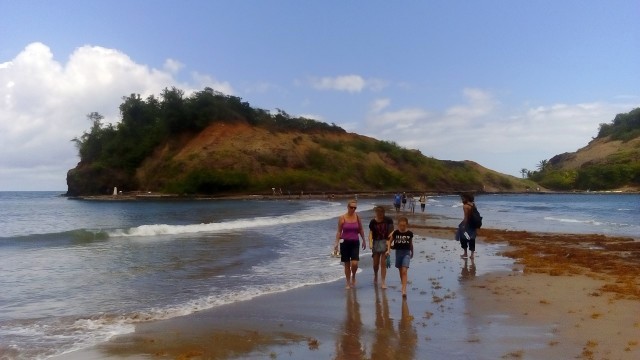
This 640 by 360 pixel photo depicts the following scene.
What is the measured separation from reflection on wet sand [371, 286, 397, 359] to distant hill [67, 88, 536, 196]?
270 feet

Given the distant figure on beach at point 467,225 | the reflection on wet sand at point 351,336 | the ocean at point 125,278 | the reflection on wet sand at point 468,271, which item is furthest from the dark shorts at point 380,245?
the distant figure on beach at point 467,225

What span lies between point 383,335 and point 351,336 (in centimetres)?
44

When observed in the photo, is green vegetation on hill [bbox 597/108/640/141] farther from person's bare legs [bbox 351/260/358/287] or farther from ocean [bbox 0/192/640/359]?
person's bare legs [bbox 351/260/358/287]

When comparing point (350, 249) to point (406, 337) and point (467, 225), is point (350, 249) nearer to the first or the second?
point (406, 337)

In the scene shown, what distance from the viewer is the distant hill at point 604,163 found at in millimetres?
143500

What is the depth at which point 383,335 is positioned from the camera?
774 centimetres

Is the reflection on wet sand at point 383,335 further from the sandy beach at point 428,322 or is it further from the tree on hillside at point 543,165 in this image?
the tree on hillside at point 543,165

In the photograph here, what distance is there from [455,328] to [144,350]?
4.25 meters

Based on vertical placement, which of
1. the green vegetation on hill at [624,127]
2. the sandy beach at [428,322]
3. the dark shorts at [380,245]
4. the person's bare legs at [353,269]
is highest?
the green vegetation on hill at [624,127]

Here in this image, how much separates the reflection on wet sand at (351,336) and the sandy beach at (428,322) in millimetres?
14

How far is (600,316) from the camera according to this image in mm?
8617

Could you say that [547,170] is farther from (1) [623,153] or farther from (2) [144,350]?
(2) [144,350]

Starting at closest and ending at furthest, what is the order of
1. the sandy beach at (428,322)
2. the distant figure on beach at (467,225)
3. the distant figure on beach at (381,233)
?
1. the sandy beach at (428,322)
2. the distant figure on beach at (381,233)
3. the distant figure on beach at (467,225)

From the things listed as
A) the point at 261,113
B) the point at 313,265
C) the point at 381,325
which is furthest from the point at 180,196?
the point at 381,325
